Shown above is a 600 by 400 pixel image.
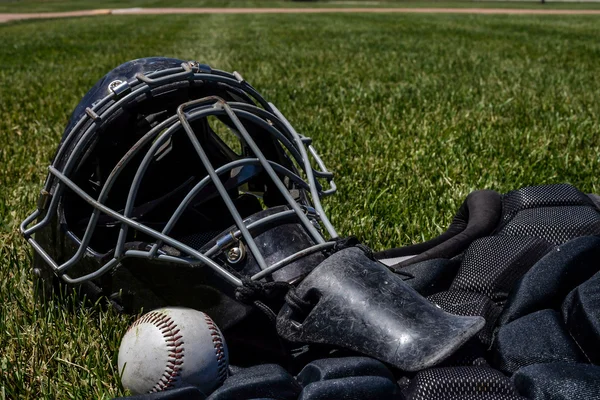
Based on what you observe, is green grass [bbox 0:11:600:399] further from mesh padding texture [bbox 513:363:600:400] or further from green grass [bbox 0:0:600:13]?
green grass [bbox 0:0:600:13]

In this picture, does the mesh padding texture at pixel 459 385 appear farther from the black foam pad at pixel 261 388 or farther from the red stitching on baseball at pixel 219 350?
the red stitching on baseball at pixel 219 350

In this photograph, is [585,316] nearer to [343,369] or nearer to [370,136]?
[343,369]

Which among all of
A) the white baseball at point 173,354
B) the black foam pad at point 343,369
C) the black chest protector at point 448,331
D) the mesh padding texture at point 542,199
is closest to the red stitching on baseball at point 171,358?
the white baseball at point 173,354

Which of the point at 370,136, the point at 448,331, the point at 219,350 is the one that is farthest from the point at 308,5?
the point at 448,331

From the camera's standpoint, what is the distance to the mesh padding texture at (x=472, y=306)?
1.76 metres

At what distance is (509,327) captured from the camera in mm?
1675

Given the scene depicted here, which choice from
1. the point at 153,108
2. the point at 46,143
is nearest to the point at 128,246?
the point at 153,108

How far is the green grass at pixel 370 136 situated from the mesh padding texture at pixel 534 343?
905mm

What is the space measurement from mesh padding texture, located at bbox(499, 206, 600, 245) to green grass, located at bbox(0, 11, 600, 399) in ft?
1.64

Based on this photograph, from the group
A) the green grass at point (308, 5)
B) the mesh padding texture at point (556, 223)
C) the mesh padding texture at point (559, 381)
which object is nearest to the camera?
the mesh padding texture at point (559, 381)

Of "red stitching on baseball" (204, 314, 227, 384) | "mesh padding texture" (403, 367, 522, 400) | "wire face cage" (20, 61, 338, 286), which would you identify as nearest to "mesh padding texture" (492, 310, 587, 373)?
"mesh padding texture" (403, 367, 522, 400)

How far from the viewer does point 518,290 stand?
1.78 m

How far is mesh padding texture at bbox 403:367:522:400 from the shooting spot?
142 centimetres

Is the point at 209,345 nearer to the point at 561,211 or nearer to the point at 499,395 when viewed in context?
the point at 499,395
